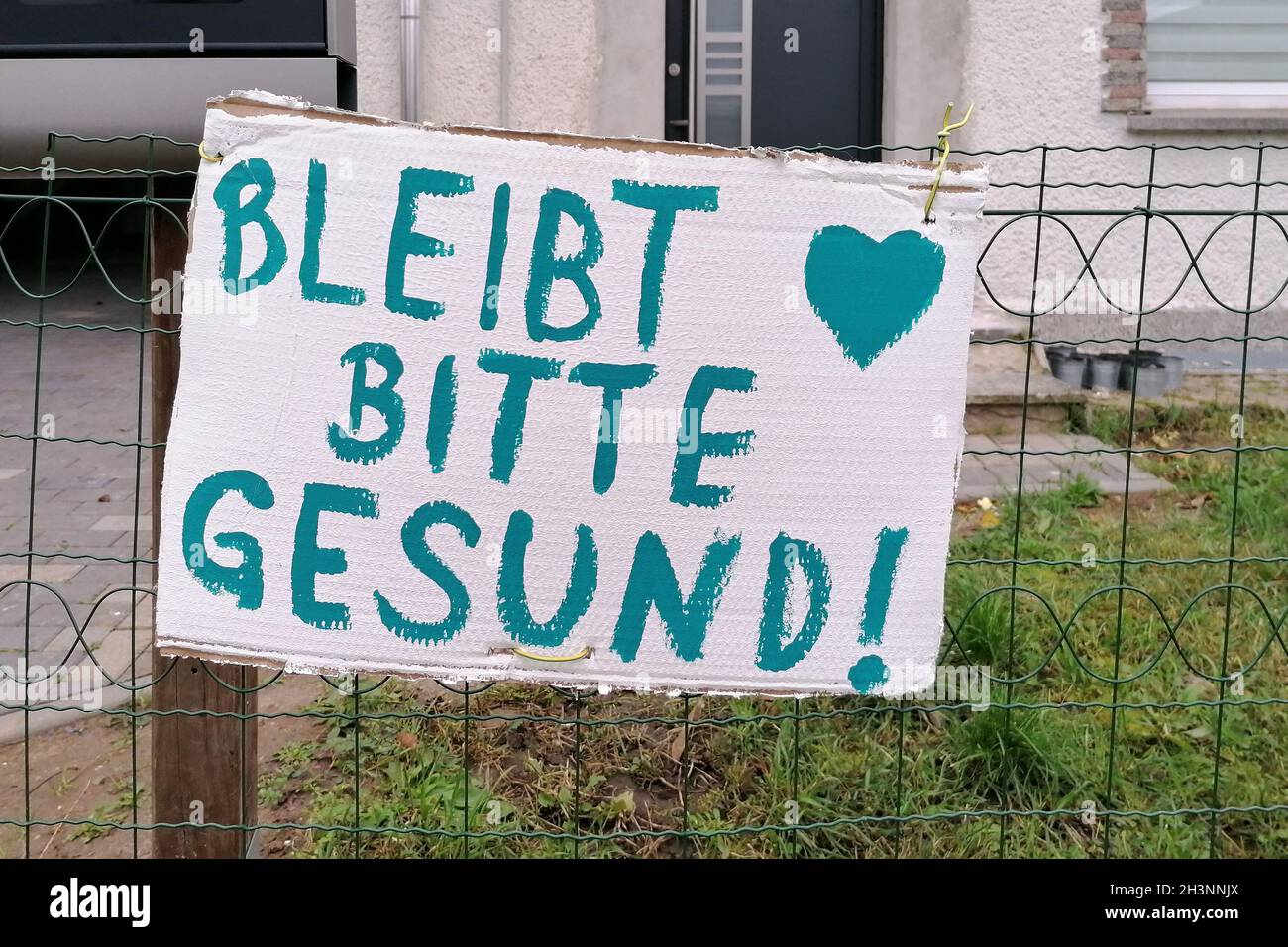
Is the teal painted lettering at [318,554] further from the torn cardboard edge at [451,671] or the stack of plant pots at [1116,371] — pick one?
the stack of plant pots at [1116,371]

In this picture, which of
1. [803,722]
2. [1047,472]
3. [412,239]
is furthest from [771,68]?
[412,239]

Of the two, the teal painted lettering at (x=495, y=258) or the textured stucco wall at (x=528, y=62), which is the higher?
the textured stucco wall at (x=528, y=62)

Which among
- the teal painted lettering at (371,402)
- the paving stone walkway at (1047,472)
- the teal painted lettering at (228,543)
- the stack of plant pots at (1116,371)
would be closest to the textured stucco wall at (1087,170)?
the stack of plant pots at (1116,371)

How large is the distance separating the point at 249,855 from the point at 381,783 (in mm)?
395

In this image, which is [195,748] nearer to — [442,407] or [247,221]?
[442,407]

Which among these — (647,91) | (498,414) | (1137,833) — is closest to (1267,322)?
(647,91)

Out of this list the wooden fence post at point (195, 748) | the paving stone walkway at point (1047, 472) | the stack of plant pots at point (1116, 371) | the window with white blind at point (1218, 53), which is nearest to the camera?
the wooden fence post at point (195, 748)

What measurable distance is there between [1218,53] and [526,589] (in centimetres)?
590

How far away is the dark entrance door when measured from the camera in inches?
243

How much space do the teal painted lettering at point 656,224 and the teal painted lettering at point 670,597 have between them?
304 mm

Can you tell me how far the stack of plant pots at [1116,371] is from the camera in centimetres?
536

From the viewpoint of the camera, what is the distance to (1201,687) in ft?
9.48

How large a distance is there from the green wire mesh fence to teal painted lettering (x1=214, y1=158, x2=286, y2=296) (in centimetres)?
12

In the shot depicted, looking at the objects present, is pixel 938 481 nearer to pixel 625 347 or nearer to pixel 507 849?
pixel 625 347
